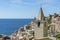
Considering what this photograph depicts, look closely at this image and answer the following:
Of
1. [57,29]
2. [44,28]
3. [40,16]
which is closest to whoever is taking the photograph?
[44,28]

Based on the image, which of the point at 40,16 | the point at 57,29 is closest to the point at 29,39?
the point at 40,16

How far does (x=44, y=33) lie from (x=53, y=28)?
745 cm

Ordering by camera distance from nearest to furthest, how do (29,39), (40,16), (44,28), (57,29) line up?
(44,28) < (29,39) < (40,16) < (57,29)

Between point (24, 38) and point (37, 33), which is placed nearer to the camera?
point (37, 33)

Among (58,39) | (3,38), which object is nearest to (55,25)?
(58,39)

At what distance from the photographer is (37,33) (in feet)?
66.6

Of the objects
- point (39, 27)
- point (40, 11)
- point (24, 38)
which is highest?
point (40, 11)

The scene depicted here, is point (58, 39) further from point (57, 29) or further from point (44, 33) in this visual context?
point (57, 29)

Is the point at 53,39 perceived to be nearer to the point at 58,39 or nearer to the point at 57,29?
the point at 58,39

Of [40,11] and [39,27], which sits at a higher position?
[40,11]

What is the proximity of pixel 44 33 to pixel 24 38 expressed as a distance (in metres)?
3.52

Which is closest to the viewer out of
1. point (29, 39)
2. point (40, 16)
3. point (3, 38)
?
point (3, 38)

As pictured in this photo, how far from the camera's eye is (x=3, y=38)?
49.9 ft

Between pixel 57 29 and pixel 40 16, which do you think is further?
pixel 57 29
